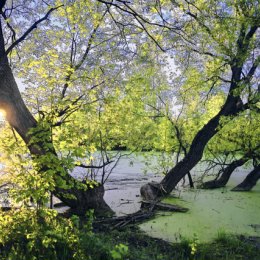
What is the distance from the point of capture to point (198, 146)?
7.07 metres

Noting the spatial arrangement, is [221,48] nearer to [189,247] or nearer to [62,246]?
[189,247]

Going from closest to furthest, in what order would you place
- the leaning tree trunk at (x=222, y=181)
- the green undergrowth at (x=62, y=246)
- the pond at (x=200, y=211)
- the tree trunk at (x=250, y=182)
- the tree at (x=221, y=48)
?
the green undergrowth at (x=62, y=246) → the tree at (x=221, y=48) → the pond at (x=200, y=211) → the tree trunk at (x=250, y=182) → the leaning tree trunk at (x=222, y=181)

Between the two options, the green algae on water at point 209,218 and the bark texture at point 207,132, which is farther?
the bark texture at point 207,132

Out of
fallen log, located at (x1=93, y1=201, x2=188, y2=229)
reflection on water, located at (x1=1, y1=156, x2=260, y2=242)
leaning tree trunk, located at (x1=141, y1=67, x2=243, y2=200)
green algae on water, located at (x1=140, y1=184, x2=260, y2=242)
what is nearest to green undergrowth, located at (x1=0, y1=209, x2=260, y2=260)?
green algae on water, located at (x1=140, y1=184, x2=260, y2=242)

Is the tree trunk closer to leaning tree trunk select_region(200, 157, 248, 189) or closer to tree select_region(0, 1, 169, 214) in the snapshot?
leaning tree trunk select_region(200, 157, 248, 189)

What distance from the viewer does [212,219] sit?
5.88m

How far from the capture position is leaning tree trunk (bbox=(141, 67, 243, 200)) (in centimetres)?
672

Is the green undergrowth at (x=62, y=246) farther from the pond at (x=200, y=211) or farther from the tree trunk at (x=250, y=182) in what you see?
the tree trunk at (x=250, y=182)

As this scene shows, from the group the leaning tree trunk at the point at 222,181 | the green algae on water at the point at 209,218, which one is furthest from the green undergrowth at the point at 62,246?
the leaning tree trunk at the point at 222,181

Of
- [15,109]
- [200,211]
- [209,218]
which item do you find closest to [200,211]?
[200,211]

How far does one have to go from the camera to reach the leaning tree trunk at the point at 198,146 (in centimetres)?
672

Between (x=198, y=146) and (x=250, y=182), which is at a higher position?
(x=198, y=146)

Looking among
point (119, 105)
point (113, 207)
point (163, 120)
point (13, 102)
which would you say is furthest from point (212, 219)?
point (13, 102)

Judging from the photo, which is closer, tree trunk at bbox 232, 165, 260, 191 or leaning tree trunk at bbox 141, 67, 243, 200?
leaning tree trunk at bbox 141, 67, 243, 200
